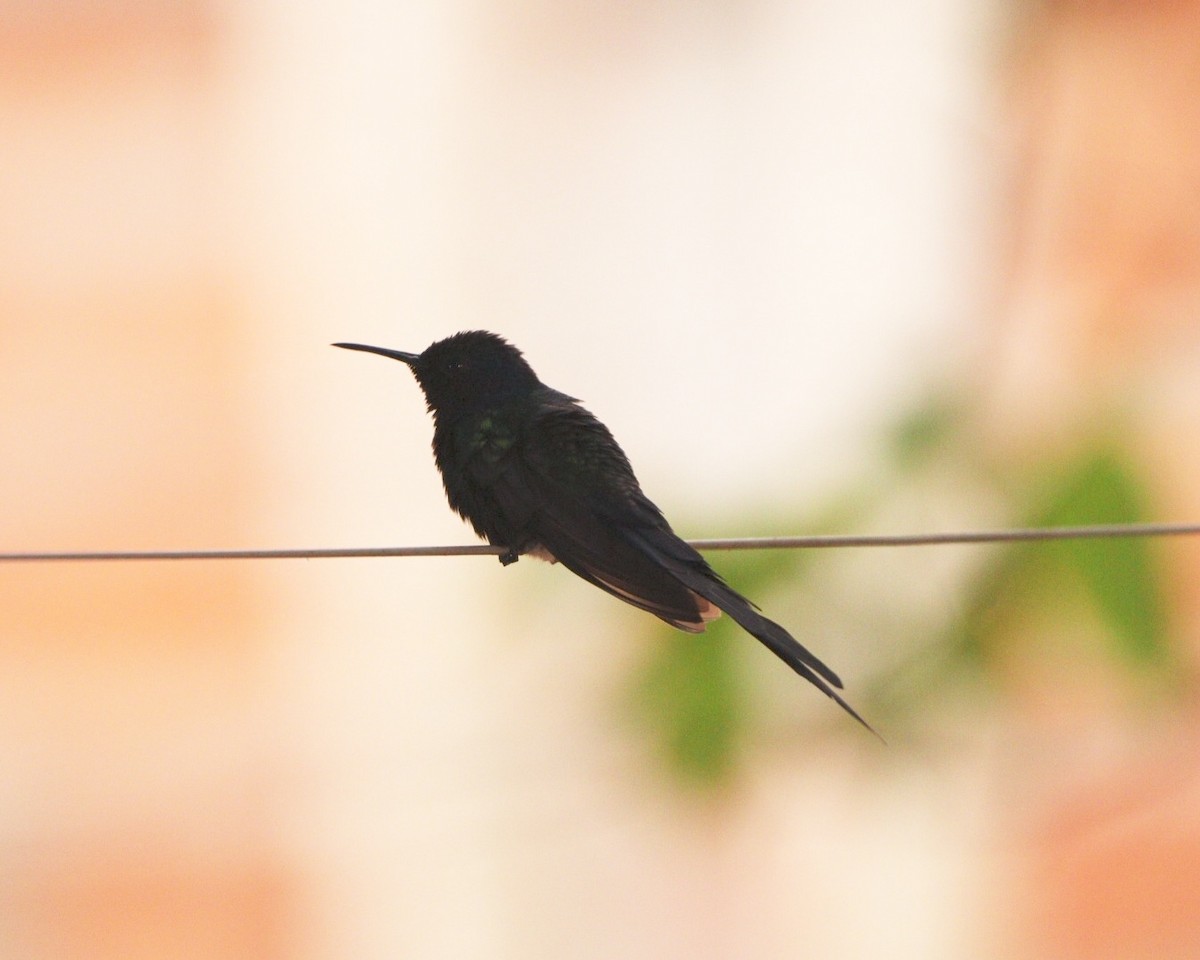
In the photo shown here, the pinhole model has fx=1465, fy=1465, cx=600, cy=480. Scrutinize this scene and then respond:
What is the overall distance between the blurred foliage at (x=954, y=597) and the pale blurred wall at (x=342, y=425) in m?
5.62

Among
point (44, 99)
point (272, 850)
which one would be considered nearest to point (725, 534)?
point (272, 850)

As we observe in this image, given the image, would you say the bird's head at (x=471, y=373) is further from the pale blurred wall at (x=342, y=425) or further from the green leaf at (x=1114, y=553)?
the pale blurred wall at (x=342, y=425)

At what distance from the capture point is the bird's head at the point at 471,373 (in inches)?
176

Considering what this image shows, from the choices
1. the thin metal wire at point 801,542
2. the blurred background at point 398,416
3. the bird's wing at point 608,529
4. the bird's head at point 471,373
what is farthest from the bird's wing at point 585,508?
the blurred background at point 398,416

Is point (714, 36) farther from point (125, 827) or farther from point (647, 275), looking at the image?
point (125, 827)

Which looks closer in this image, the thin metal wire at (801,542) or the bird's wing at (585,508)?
the thin metal wire at (801,542)

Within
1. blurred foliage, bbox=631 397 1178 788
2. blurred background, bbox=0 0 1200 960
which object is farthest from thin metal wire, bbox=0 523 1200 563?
blurred background, bbox=0 0 1200 960

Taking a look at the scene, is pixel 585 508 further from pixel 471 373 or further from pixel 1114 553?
pixel 1114 553

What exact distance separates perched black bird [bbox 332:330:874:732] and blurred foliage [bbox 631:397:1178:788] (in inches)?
54.9

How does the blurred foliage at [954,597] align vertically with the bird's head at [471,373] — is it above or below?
below

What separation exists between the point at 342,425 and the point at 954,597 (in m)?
8.00

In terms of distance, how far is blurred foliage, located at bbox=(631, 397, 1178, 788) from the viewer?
493cm

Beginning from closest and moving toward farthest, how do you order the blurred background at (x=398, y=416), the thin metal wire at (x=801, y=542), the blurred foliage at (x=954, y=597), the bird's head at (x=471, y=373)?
1. the thin metal wire at (x=801, y=542)
2. the bird's head at (x=471, y=373)
3. the blurred foliage at (x=954, y=597)
4. the blurred background at (x=398, y=416)

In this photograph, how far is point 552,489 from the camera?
3924mm
